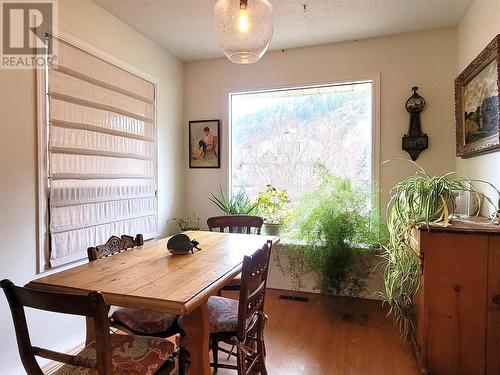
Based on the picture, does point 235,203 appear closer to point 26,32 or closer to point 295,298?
point 295,298

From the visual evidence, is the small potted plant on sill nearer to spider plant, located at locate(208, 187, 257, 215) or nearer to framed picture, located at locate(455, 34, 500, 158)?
spider plant, located at locate(208, 187, 257, 215)

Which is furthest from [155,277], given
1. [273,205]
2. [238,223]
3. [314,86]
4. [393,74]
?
[393,74]

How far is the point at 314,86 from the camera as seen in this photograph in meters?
3.35

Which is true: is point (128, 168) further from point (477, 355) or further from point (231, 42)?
point (477, 355)

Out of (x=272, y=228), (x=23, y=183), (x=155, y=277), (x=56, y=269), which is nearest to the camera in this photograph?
(x=155, y=277)

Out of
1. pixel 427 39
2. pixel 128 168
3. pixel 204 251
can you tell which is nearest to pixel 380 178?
pixel 427 39

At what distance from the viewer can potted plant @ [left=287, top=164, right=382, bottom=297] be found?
9.07ft

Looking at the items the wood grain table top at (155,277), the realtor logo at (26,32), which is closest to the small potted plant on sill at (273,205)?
the wood grain table top at (155,277)

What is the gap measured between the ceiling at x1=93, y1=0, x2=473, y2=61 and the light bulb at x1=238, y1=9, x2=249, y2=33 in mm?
1122

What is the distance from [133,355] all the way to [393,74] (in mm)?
3123

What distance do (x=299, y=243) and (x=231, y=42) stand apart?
1962 millimetres

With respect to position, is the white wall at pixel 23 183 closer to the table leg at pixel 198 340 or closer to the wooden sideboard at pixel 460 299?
the table leg at pixel 198 340

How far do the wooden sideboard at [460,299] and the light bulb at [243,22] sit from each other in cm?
148

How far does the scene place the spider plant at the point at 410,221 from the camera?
1.96 meters
